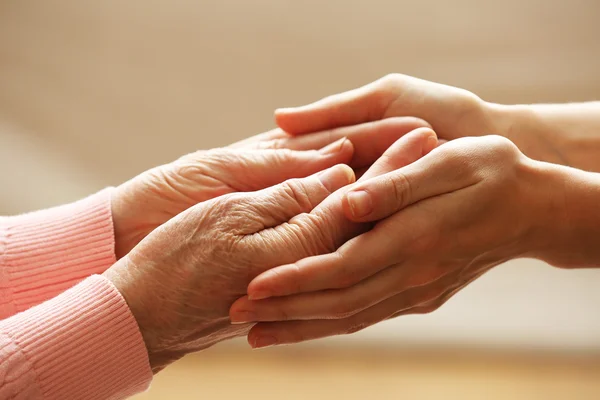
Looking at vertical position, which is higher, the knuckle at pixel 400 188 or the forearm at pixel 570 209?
the knuckle at pixel 400 188

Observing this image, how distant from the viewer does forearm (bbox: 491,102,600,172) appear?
1.12m

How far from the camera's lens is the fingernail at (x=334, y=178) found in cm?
93

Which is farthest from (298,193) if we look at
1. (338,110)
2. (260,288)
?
(338,110)

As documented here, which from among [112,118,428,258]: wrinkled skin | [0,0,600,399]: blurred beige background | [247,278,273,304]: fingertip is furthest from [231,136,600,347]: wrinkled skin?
[0,0,600,399]: blurred beige background

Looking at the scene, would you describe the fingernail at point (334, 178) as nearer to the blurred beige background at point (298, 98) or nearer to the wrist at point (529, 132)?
the wrist at point (529, 132)

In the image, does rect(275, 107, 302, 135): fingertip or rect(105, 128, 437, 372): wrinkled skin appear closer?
rect(105, 128, 437, 372): wrinkled skin

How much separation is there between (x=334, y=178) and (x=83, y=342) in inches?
15.5

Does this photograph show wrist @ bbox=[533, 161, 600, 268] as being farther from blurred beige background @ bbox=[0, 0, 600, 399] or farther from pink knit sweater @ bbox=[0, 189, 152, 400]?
blurred beige background @ bbox=[0, 0, 600, 399]

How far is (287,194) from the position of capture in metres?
0.87

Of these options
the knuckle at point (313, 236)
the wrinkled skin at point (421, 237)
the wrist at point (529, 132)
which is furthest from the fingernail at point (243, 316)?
the wrist at point (529, 132)

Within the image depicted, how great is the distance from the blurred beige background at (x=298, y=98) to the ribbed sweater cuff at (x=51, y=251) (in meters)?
0.61

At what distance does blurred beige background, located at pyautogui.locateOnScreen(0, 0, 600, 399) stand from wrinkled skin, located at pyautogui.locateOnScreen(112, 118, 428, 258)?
0.53m

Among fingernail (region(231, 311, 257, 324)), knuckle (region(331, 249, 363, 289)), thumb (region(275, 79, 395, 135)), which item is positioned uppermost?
thumb (region(275, 79, 395, 135))

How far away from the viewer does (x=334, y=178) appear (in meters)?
0.93
